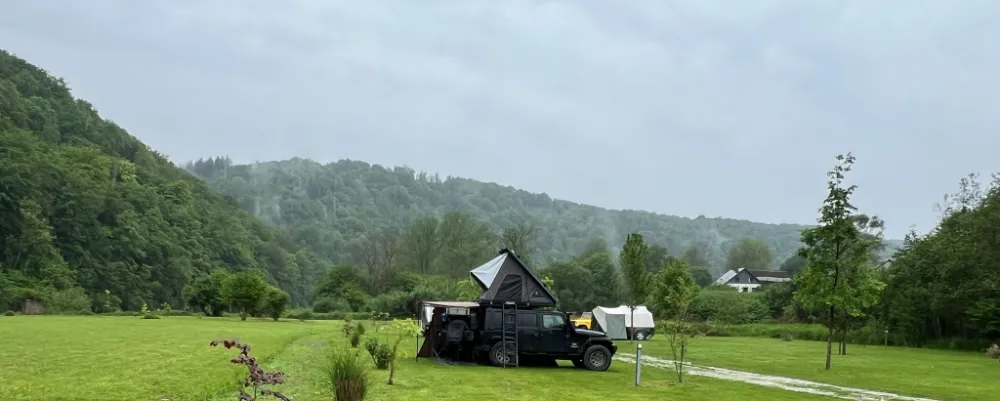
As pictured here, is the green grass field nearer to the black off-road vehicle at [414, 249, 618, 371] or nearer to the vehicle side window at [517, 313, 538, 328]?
the black off-road vehicle at [414, 249, 618, 371]

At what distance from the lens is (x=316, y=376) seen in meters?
14.9

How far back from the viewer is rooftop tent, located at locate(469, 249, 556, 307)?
21203 millimetres

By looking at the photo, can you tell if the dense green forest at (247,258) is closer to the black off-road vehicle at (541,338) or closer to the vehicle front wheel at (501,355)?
the black off-road vehicle at (541,338)

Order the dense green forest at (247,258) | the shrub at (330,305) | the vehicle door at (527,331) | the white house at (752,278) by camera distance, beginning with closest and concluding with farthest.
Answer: the vehicle door at (527,331), the dense green forest at (247,258), the shrub at (330,305), the white house at (752,278)

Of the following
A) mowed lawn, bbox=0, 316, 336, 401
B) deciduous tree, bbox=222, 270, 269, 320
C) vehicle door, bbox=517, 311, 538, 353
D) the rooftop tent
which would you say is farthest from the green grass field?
deciduous tree, bbox=222, 270, 269, 320

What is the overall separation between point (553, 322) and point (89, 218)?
65.9m

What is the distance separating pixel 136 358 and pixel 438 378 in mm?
6655

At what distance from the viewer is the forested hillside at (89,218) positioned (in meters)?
66.5

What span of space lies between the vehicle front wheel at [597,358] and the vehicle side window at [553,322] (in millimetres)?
994

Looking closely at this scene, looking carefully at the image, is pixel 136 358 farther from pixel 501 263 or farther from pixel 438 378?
pixel 501 263

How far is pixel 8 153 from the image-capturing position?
230 ft

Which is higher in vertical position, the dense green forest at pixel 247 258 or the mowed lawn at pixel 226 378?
the dense green forest at pixel 247 258

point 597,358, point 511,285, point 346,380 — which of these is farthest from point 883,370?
point 346,380

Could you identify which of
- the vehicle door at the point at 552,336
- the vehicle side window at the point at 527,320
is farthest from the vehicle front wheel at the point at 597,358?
the vehicle side window at the point at 527,320
